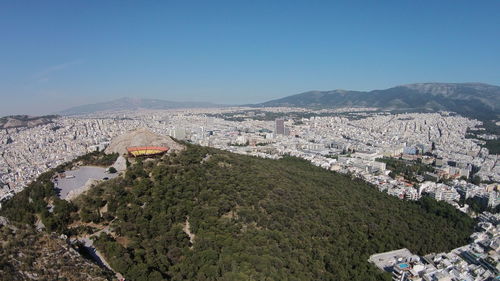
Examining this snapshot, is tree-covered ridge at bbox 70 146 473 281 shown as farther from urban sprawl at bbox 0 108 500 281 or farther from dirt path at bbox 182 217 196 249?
urban sprawl at bbox 0 108 500 281

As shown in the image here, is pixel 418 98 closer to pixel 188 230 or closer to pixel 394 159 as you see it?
pixel 394 159

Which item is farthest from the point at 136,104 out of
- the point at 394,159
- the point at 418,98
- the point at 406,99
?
the point at 394,159

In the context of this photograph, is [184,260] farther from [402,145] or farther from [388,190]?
[402,145]

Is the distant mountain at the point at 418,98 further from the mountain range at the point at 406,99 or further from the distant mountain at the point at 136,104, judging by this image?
the distant mountain at the point at 136,104

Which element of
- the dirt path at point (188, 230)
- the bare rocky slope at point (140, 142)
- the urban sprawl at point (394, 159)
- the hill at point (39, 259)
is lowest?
the urban sprawl at point (394, 159)

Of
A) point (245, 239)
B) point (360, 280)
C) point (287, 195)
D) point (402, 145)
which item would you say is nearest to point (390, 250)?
point (360, 280)

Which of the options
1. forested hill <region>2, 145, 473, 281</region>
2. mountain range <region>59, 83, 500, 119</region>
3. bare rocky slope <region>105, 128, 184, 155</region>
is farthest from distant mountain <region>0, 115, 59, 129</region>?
mountain range <region>59, 83, 500, 119</region>

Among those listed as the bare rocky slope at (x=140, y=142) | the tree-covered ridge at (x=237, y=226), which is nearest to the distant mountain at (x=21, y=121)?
the bare rocky slope at (x=140, y=142)
